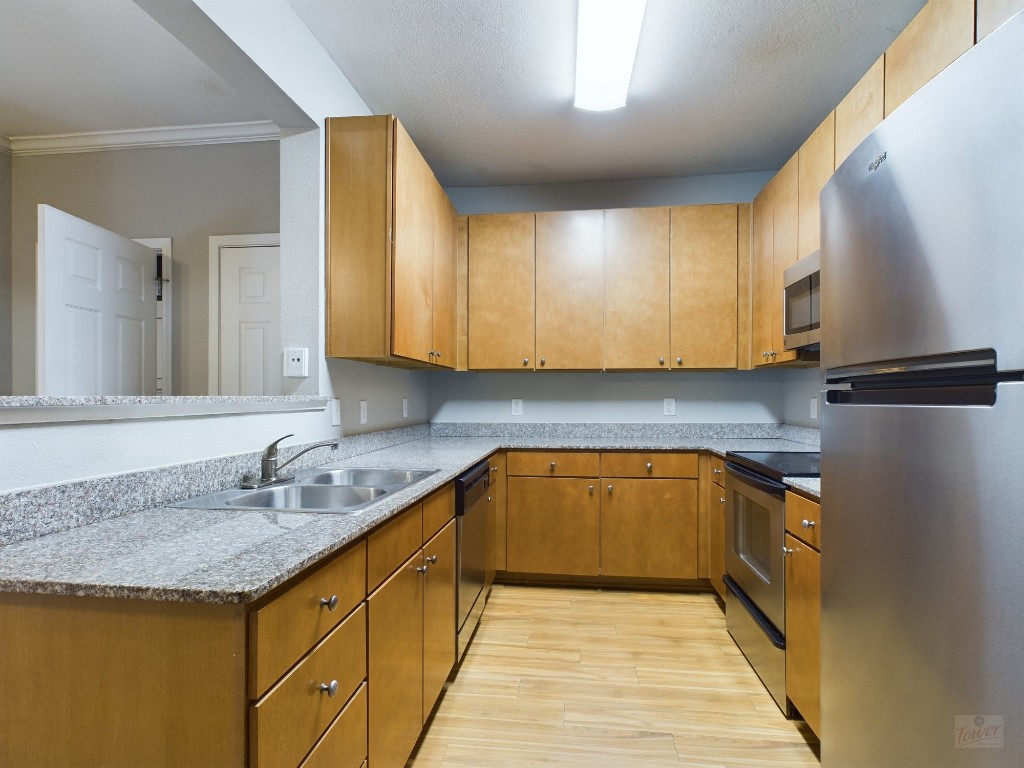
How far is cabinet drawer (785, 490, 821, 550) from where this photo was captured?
152 centimetres

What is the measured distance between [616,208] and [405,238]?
5.42 ft

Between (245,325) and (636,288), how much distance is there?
2362 mm

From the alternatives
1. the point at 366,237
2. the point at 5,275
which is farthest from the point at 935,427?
the point at 5,275

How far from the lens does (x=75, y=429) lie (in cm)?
110

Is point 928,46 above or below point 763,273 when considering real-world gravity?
above

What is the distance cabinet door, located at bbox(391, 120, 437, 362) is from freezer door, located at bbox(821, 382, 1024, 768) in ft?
5.34

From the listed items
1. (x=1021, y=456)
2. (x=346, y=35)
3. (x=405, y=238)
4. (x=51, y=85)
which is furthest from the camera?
(x=51, y=85)

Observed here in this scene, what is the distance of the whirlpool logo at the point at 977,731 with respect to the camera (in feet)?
2.04

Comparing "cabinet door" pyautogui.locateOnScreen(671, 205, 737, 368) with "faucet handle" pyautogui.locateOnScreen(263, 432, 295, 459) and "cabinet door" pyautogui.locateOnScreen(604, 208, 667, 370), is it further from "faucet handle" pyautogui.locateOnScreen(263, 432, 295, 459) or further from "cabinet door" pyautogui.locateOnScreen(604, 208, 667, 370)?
"faucet handle" pyautogui.locateOnScreen(263, 432, 295, 459)

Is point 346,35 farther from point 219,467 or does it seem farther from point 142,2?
point 219,467

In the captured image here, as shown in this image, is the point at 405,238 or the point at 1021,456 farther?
the point at 405,238

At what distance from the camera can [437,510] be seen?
1.71 meters

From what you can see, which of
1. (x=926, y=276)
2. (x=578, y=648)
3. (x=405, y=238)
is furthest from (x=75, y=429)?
(x=578, y=648)

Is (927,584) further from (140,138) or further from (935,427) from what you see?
(140,138)
